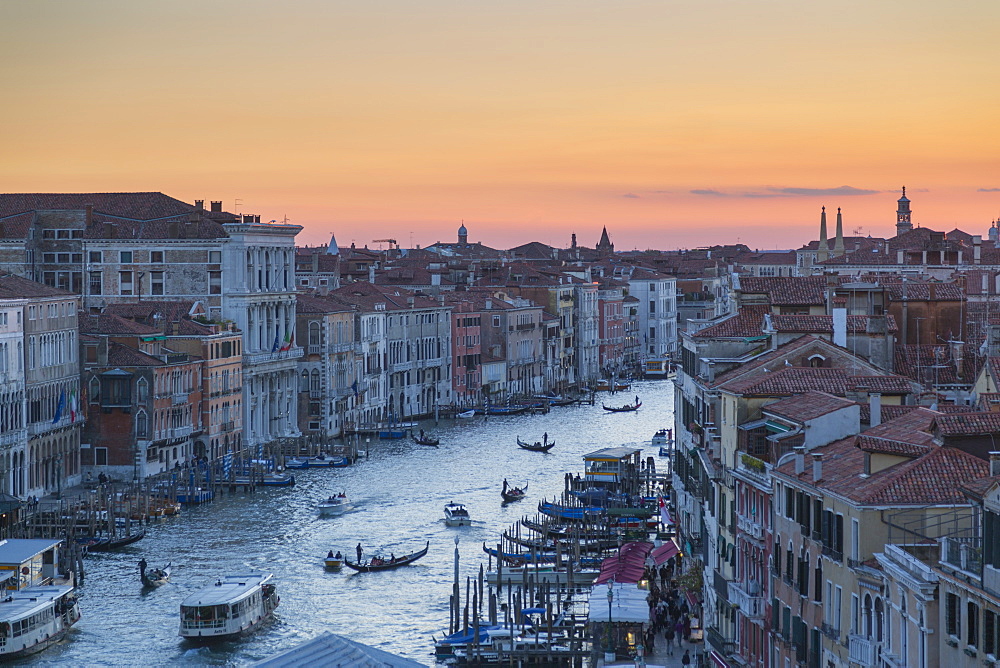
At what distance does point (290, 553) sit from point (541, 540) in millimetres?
4307

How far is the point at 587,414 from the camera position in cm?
5991

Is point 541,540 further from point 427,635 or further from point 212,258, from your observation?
point 212,258

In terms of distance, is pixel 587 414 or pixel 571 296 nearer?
pixel 587 414

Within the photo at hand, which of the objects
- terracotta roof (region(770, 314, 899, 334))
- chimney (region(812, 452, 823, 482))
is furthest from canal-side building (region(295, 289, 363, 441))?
chimney (region(812, 452, 823, 482))

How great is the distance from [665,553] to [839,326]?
7.25 meters

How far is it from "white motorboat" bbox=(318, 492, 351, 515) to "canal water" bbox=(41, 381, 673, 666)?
245 millimetres

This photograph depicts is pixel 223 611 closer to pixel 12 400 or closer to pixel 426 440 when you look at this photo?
pixel 12 400

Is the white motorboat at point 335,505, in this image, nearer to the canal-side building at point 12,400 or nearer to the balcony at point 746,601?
the canal-side building at point 12,400

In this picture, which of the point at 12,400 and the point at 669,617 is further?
the point at 12,400

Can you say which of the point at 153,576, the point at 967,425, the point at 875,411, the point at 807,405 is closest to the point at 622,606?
the point at 807,405

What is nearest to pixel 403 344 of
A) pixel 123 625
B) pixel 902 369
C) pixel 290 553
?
pixel 290 553

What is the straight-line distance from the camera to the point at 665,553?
2700 cm

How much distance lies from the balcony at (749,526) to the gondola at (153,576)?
39.6 feet

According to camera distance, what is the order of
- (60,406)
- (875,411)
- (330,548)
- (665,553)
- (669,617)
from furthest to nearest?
(60,406), (330,548), (665,553), (669,617), (875,411)
